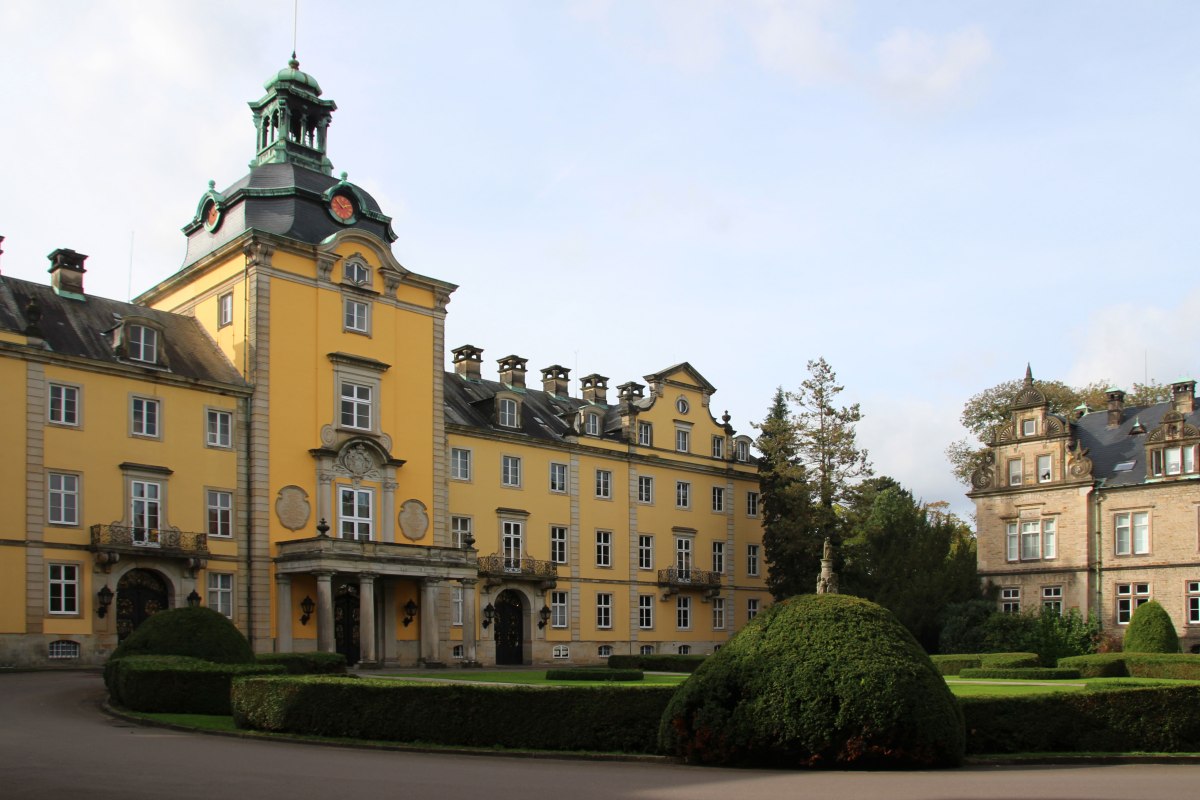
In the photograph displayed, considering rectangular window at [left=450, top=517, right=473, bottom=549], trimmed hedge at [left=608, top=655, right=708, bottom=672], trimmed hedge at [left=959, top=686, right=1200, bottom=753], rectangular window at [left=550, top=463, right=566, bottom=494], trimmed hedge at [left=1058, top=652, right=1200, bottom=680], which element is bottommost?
trimmed hedge at [left=608, top=655, right=708, bottom=672]

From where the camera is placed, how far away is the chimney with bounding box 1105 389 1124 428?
5584cm

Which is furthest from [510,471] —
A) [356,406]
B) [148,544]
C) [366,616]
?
[148,544]

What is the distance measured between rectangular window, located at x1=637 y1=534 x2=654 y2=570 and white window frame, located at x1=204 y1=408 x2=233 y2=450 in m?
21.6

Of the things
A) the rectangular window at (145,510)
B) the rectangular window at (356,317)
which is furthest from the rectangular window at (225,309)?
the rectangular window at (145,510)

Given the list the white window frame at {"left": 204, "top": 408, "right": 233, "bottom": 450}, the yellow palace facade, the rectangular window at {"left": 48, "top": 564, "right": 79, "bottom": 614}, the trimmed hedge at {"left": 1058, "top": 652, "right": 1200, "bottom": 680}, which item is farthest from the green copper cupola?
the trimmed hedge at {"left": 1058, "top": 652, "right": 1200, "bottom": 680}

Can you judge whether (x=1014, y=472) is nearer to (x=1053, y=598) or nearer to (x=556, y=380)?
(x=1053, y=598)

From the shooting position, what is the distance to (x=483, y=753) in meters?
18.6

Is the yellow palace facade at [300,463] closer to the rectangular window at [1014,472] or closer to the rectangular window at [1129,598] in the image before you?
the rectangular window at [1014,472]

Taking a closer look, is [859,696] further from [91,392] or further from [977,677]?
[91,392]

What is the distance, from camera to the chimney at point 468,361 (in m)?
55.7

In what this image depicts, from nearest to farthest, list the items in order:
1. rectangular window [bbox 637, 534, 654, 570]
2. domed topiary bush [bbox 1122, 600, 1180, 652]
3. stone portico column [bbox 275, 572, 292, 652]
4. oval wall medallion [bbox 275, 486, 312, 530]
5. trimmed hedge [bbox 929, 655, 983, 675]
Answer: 1. stone portico column [bbox 275, 572, 292, 652]
2. oval wall medallion [bbox 275, 486, 312, 530]
3. trimmed hedge [bbox 929, 655, 983, 675]
4. domed topiary bush [bbox 1122, 600, 1180, 652]
5. rectangular window [bbox 637, 534, 654, 570]

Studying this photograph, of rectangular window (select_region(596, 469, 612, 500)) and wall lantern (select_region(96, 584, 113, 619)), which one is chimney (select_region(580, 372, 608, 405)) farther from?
wall lantern (select_region(96, 584, 113, 619))

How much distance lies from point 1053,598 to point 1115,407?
Answer: 9.29 meters

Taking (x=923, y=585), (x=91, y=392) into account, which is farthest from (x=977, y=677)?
(x=91, y=392)
